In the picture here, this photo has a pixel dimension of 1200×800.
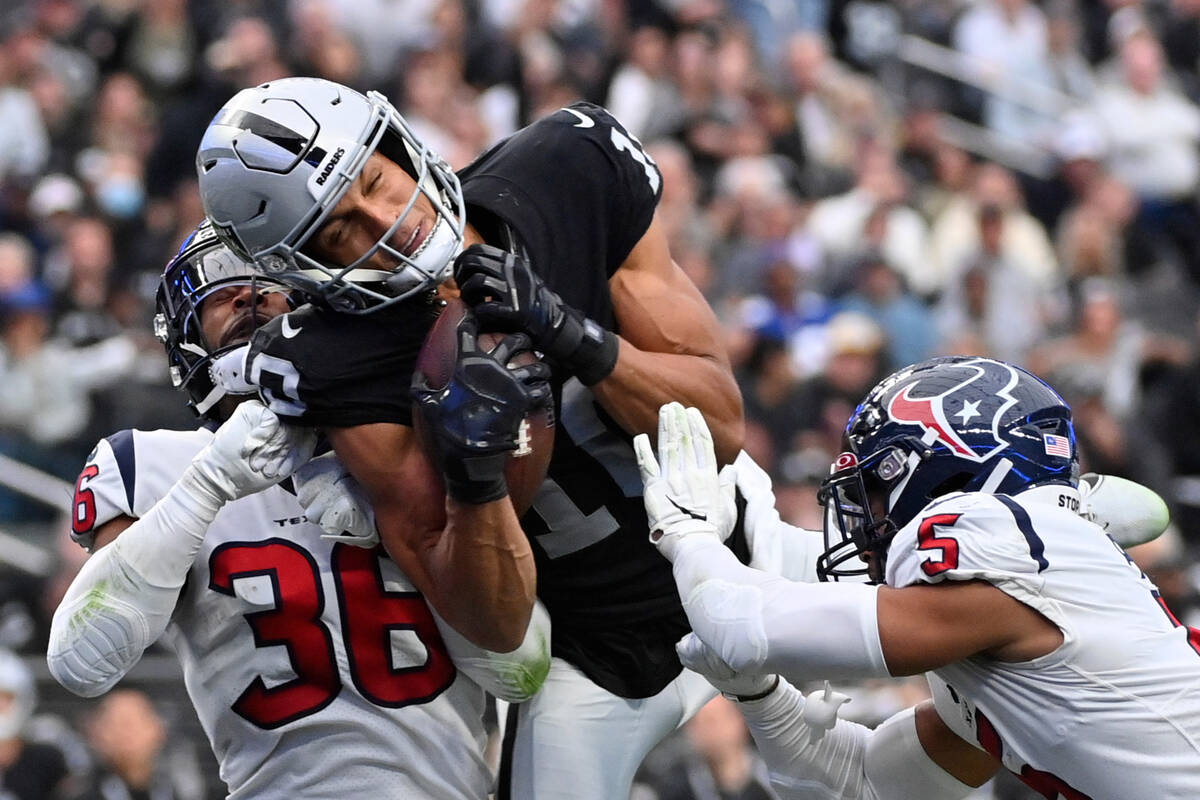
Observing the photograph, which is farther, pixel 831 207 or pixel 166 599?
pixel 831 207

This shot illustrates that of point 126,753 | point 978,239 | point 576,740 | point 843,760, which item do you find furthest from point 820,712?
point 978,239

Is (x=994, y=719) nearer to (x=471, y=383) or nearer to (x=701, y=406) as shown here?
(x=701, y=406)

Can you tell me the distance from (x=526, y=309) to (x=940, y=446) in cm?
79

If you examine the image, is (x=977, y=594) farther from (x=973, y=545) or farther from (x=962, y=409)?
(x=962, y=409)

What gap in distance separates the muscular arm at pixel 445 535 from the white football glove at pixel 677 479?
0.26 m

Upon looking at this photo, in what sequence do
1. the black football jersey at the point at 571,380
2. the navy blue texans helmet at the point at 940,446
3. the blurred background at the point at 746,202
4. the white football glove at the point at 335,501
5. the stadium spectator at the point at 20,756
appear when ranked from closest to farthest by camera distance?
the navy blue texans helmet at the point at 940,446 → the black football jersey at the point at 571,380 → the white football glove at the point at 335,501 → the stadium spectator at the point at 20,756 → the blurred background at the point at 746,202

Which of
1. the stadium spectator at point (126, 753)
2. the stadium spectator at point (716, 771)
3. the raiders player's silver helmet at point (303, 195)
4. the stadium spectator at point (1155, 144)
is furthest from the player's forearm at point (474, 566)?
the stadium spectator at point (1155, 144)

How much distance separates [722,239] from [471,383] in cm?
683

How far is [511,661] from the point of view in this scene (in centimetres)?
359

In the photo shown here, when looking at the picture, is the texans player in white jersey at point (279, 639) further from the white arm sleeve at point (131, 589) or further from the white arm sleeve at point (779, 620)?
the white arm sleeve at point (779, 620)

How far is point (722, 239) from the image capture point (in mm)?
9836

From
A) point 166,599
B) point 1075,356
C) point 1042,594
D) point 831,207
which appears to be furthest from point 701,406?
point 831,207

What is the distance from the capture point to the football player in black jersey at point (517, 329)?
3.31 meters

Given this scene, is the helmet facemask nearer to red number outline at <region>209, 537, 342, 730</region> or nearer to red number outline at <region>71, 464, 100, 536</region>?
red number outline at <region>209, 537, 342, 730</region>
